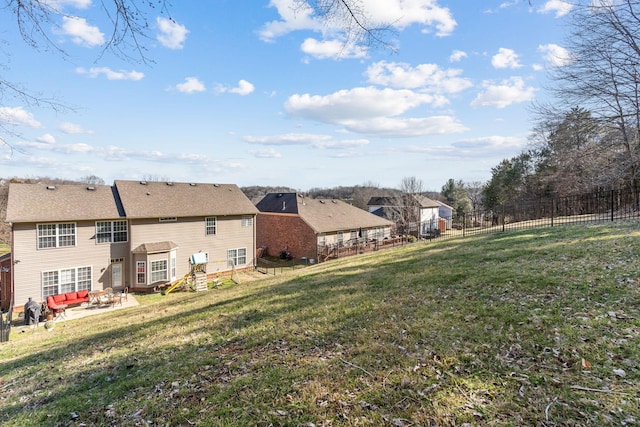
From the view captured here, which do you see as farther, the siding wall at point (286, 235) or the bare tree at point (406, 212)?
the bare tree at point (406, 212)

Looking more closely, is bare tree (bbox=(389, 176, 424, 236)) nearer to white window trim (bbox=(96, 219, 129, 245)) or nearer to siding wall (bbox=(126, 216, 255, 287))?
siding wall (bbox=(126, 216, 255, 287))

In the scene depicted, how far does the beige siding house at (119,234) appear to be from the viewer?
15.5 meters

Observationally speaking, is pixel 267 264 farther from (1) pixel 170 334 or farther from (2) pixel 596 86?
(2) pixel 596 86

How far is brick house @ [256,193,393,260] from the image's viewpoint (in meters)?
25.7

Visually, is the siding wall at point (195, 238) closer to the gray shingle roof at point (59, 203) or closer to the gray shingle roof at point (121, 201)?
the gray shingle roof at point (121, 201)

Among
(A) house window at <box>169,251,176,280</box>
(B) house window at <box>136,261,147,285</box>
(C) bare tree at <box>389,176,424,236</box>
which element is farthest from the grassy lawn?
(C) bare tree at <box>389,176,424,236</box>

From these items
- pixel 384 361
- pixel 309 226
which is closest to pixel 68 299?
pixel 309 226

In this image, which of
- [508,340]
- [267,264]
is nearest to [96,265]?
[267,264]

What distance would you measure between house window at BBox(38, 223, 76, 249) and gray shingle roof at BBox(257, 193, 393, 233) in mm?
14973

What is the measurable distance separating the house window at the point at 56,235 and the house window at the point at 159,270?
4.06 m

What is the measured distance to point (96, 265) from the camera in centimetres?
1727

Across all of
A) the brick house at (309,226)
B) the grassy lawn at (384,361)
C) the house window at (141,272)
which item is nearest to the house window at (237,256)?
the brick house at (309,226)

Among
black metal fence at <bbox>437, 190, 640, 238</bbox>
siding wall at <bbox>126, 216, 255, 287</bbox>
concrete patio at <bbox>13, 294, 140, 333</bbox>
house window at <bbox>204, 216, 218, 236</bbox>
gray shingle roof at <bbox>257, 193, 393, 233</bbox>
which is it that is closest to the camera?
concrete patio at <bbox>13, 294, 140, 333</bbox>

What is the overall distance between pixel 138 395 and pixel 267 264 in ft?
71.2
